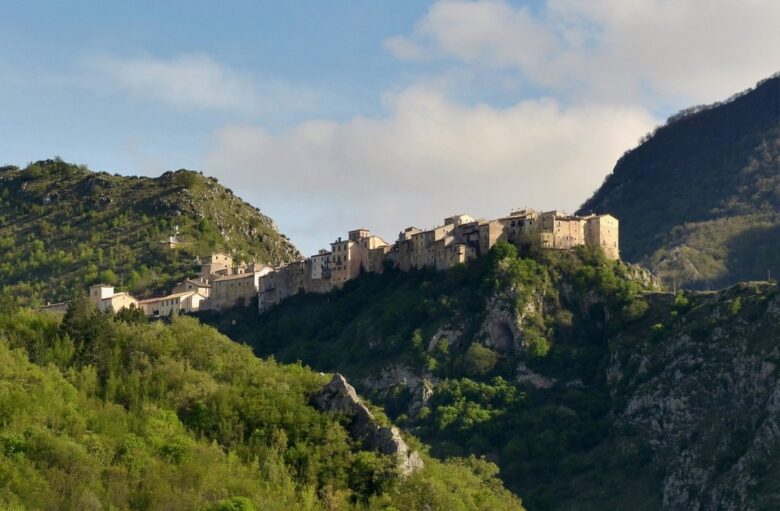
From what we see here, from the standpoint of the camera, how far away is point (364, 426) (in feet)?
253

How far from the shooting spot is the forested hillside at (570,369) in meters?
113

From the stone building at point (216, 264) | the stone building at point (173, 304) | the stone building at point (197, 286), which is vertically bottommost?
the stone building at point (173, 304)

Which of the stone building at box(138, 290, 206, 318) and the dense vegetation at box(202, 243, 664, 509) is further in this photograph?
the stone building at box(138, 290, 206, 318)

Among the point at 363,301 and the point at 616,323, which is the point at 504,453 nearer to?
the point at 616,323

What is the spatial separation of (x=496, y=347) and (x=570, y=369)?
22.6 feet

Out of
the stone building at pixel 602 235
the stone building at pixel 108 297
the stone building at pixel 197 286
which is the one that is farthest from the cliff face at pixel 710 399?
the stone building at pixel 108 297

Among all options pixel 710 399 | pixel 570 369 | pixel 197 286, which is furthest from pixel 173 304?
pixel 710 399

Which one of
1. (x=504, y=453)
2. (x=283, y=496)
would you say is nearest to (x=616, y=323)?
(x=504, y=453)

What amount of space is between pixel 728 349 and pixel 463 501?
1879 inches

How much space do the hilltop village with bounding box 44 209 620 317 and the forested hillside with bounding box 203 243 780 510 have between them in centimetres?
209

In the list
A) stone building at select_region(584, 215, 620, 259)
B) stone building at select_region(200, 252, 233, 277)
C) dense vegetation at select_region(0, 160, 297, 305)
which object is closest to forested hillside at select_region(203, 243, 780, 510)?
stone building at select_region(584, 215, 620, 259)

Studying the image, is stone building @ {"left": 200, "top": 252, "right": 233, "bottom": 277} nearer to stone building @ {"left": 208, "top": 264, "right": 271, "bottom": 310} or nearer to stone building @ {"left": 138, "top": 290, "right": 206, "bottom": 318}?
stone building @ {"left": 208, "top": 264, "right": 271, "bottom": 310}

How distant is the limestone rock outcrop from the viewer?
249 feet

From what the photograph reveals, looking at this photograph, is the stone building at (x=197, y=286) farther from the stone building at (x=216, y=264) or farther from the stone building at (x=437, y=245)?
the stone building at (x=437, y=245)
